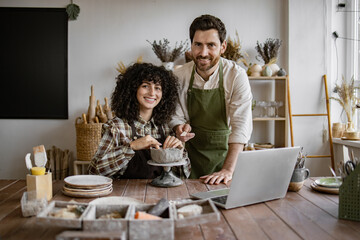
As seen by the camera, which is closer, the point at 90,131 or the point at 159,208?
the point at 159,208

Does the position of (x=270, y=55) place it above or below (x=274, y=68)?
above

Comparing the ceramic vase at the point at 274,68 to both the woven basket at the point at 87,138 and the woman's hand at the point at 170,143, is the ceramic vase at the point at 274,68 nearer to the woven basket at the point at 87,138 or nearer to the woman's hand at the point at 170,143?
the woven basket at the point at 87,138

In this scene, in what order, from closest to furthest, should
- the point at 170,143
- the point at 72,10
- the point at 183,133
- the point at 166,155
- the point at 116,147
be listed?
the point at 166,155, the point at 170,143, the point at 116,147, the point at 183,133, the point at 72,10

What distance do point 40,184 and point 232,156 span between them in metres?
1.15

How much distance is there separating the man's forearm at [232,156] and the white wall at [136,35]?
7.75 ft

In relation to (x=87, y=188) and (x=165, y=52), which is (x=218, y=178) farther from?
(x=165, y=52)

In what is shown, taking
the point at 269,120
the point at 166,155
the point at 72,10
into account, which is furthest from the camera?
the point at 269,120

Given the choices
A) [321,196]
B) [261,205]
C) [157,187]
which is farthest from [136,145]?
[321,196]

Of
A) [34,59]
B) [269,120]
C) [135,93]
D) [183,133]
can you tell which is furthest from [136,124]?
[34,59]

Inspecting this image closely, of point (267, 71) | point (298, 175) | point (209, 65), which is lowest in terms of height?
point (298, 175)

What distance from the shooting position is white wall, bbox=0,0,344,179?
4.38m

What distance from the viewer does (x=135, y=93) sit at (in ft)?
7.25

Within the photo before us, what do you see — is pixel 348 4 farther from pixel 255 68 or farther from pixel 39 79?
pixel 39 79

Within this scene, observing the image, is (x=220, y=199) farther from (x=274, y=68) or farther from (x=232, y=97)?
(x=274, y=68)
